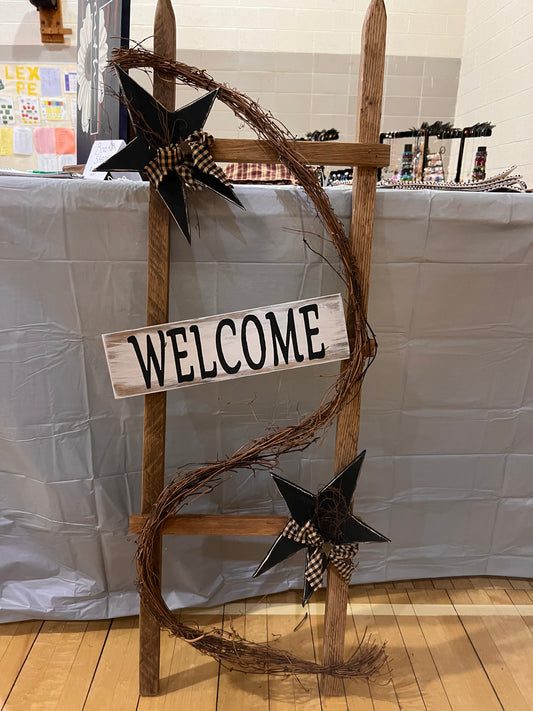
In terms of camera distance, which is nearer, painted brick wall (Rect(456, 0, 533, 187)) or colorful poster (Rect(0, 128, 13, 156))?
painted brick wall (Rect(456, 0, 533, 187))

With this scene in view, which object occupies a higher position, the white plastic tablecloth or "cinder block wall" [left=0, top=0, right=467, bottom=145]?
"cinder block wall" [left=0, top=0, right=467, bottom=145]

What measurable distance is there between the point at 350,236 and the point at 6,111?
2772 millimetres

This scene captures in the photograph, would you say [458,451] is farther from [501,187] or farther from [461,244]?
[501,187]


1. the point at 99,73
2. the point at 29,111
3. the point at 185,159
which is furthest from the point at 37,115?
the point at 185,159

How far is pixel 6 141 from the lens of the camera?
121 inches

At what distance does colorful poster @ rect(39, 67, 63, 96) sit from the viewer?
2963mm

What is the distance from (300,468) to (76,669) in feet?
2.21

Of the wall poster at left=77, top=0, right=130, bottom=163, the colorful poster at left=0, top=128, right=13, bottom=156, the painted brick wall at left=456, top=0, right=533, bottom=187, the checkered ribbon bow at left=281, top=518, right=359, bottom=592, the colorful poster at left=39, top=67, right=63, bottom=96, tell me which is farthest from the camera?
the colorful poster at left=0, top=128, right=13, bottom=156

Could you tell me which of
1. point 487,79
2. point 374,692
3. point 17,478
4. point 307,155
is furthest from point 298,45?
point 374,692

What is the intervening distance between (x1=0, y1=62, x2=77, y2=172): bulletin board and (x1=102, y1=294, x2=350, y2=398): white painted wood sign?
2467mm

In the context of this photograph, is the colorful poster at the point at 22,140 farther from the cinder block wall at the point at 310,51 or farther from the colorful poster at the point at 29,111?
the cinder block wall at the point at 310,51

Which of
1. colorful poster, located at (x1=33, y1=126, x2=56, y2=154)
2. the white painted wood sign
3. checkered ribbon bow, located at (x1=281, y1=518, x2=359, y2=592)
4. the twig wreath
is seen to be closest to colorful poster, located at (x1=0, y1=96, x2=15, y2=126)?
colorful poster, located at (x1=33, y1=126, x2=56, y2=154)

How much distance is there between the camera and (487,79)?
2572 millimetres

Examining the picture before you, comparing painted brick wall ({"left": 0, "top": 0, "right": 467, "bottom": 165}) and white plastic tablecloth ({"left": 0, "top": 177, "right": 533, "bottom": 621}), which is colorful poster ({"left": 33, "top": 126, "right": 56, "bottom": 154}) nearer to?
painted brick wall ({"left": 0, "top": 0, "right": 467, "bottom": 165})
